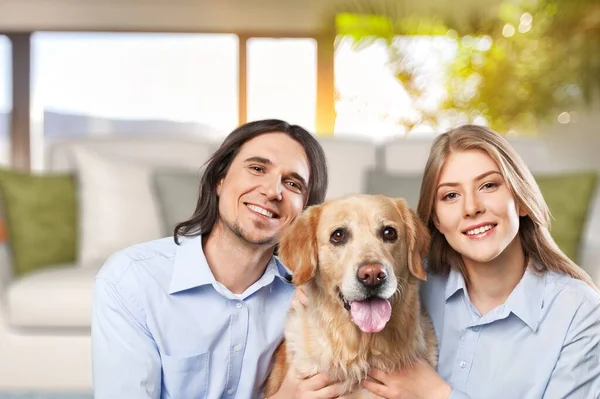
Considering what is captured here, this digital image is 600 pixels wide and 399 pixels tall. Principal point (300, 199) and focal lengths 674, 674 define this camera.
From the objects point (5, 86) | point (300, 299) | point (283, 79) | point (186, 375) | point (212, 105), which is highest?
point (283, 79)

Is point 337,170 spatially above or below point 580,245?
above

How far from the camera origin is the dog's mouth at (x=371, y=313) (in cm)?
177

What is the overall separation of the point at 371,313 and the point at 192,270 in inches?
24.5

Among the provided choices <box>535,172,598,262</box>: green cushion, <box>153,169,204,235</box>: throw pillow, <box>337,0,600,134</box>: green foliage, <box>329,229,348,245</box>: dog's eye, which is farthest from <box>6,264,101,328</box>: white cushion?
<box>337,0,600,134</box>: green foliage

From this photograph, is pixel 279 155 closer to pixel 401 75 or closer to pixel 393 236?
pixel 393 236

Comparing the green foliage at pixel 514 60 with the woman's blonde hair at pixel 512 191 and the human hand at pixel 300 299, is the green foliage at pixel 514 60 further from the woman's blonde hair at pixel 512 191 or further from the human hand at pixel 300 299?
the human hand at pixel 300 299

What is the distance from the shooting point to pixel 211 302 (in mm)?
2137

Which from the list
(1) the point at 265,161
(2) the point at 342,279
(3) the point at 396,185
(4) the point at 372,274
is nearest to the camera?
(4) the point at 372,274

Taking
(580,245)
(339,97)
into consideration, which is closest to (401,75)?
(339,97)

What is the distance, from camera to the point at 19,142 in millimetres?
7852

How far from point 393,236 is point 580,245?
5.50 feet

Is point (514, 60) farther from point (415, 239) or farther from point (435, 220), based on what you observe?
point (415, 239)

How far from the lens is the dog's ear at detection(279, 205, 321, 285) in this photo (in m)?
1.94

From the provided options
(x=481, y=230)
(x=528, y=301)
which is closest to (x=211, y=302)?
(x=481, y=230)
